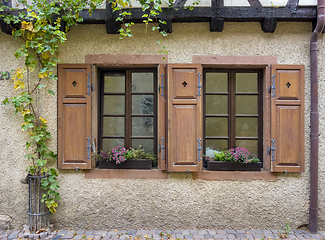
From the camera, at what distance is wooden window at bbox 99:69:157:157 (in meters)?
3.57

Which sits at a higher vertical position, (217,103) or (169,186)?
(217,103)

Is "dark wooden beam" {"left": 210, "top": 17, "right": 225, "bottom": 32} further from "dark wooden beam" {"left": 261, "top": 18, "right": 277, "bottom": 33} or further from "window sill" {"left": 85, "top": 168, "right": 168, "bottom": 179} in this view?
"window sill" {"left": 85, "top": 168, "right": 168, "bottom": 179}

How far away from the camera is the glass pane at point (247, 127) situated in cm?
353

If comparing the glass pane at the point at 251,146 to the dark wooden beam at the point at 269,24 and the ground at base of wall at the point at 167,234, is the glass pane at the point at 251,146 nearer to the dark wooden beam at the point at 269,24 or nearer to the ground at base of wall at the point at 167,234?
the ground at base of wall at the point at 167,234

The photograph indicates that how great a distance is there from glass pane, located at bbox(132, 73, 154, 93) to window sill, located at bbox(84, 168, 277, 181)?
1226 mm

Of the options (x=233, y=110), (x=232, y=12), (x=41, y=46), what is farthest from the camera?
(x=233, y=110)

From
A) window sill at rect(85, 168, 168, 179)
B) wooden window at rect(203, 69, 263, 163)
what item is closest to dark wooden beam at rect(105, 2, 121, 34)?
wooden window at rect(203, 69, 263, 163)

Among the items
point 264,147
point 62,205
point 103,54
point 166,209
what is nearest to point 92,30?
point 103,54

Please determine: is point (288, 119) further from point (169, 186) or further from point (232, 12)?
point (169, 186)

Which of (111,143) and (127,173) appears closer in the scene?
(127,173)

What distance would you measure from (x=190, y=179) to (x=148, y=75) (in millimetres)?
1684

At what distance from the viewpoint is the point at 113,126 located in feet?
11.9

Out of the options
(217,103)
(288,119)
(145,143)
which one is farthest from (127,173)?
(288,119)

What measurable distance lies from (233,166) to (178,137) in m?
0.90
